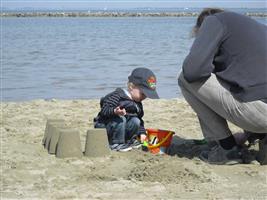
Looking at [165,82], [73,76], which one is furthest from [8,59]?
[165,82]

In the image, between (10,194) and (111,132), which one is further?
(111,132)

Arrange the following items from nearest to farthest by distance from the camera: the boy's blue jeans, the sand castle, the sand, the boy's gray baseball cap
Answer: the sand, the sand castle, the boy's gray baseball cap, the boy's blue jeans

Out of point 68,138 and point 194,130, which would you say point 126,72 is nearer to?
point 194,130

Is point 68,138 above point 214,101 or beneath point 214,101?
beneath

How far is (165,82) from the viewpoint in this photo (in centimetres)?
1000

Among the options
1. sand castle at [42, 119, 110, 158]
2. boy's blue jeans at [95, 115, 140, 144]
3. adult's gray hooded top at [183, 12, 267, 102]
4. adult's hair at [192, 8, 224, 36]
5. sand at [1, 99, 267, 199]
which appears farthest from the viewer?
boy's blue jeans at [95, 115, 140, 144]

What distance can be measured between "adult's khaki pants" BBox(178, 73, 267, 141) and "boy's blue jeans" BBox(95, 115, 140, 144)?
2.42ft

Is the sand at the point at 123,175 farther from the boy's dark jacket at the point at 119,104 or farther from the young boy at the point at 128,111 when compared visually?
the boy's dark jacket at the point at 119,104

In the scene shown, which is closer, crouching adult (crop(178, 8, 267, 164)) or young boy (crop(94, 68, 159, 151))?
crouching adult (crop(178, 8, 267, 164))

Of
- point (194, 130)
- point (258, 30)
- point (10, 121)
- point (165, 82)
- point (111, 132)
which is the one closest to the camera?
point (258, 30)

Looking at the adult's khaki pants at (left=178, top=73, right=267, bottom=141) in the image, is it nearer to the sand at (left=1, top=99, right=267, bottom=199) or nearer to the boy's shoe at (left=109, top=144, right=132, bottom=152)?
the sand at (left=1, top=99, right=267, bottom=199)

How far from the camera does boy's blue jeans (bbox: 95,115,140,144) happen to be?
4.66 meters

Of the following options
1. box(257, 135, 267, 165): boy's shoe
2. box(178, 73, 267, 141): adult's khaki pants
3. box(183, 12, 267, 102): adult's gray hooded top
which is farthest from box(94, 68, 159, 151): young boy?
box(257, 135, 267, 165): boy's shoe

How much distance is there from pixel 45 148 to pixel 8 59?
9505mm
